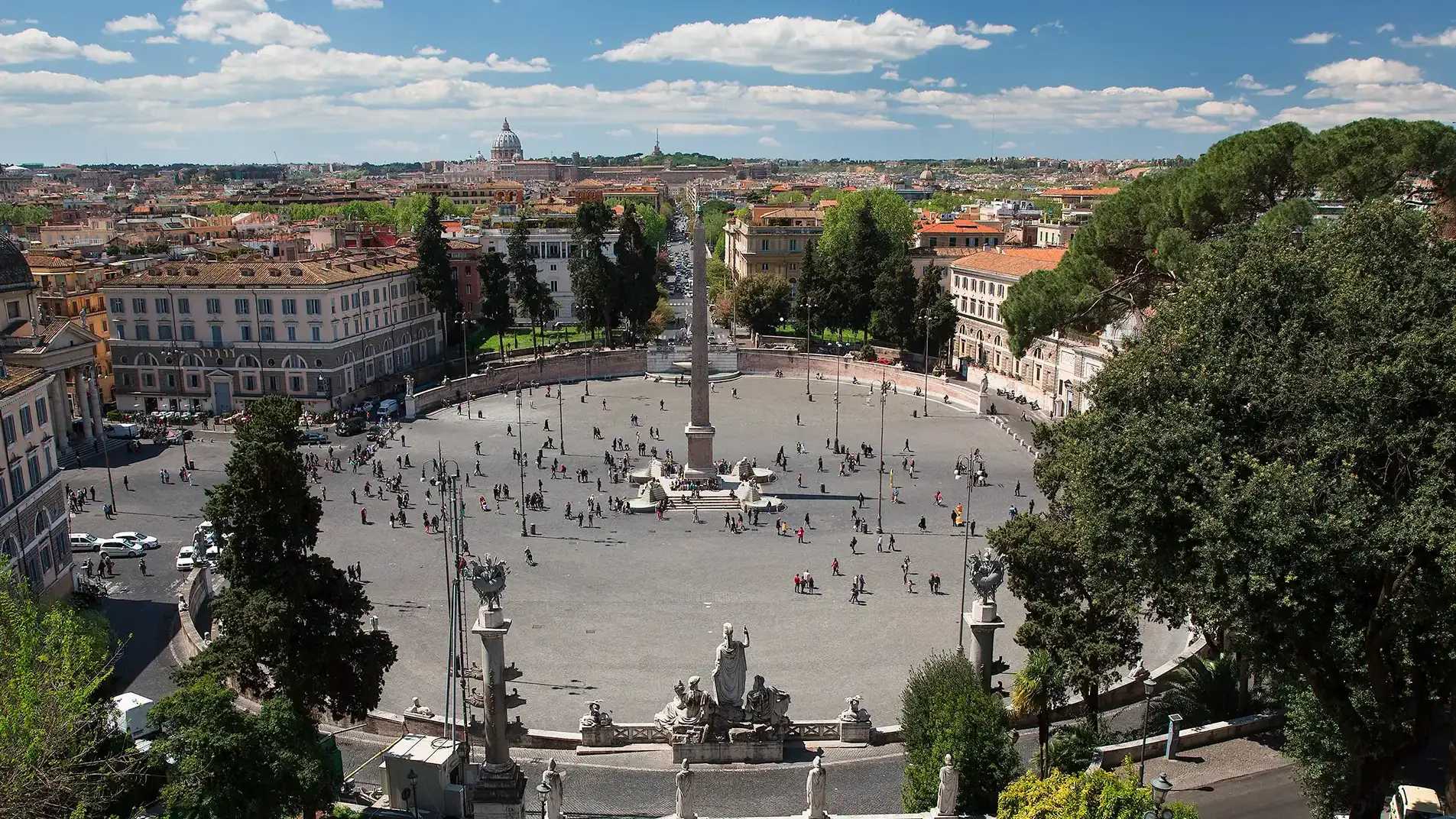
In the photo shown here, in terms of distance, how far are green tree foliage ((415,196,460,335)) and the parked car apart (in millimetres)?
32740

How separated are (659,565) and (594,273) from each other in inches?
1485

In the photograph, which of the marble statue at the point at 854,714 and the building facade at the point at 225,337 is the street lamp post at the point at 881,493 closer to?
the marble statue at the point at 854,714

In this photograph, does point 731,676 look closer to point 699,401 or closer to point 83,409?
point 699,401

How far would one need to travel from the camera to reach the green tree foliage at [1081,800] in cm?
1232

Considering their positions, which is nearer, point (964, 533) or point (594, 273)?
point (964, 533)

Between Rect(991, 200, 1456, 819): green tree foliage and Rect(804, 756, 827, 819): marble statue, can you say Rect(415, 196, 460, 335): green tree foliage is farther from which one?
Rect(804, 756, 827, 819): marble statue

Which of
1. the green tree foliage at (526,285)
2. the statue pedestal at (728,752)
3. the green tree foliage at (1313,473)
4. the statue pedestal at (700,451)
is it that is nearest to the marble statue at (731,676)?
the statue pedestal at (728,752)

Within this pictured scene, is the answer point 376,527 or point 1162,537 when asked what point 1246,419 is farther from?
point 376,527

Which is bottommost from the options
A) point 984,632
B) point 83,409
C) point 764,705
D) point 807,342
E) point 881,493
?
point 881,493

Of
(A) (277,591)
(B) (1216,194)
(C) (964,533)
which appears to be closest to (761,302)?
(C) (964,533)

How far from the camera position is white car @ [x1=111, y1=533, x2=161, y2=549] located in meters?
33.7

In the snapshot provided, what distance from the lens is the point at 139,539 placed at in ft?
111

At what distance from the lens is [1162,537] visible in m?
15.0

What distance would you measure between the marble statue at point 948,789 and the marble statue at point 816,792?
1657 millimetres
